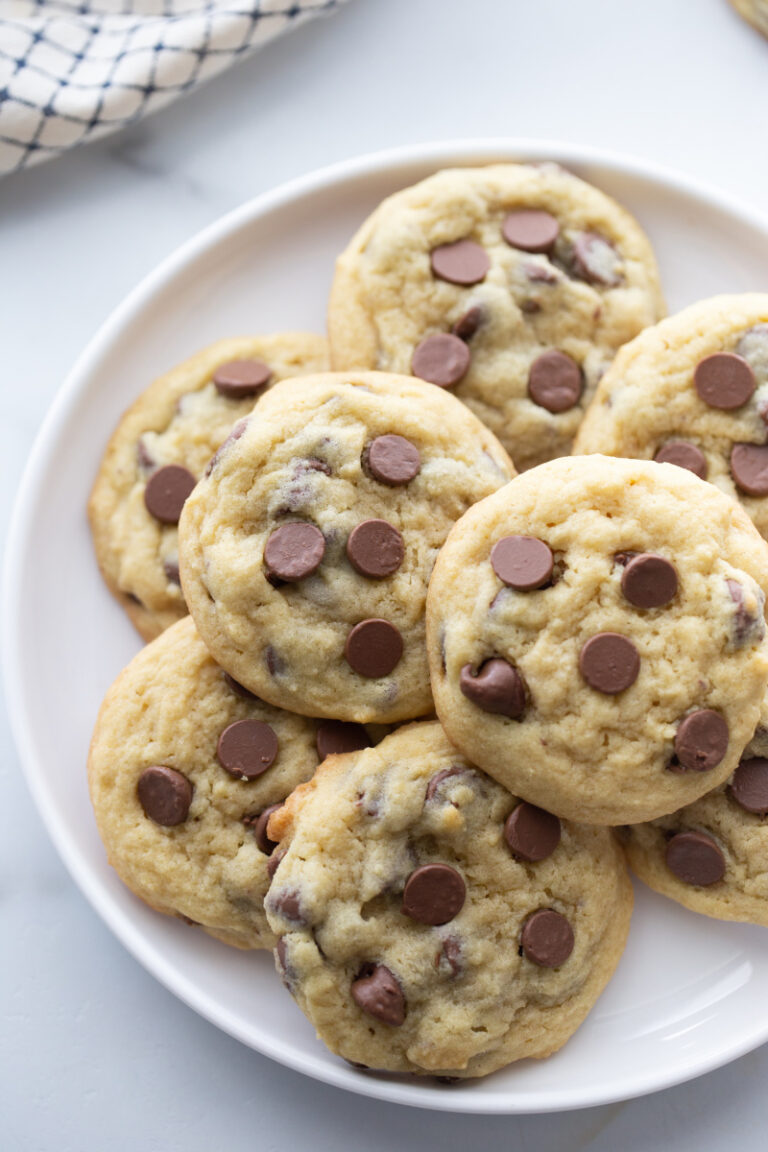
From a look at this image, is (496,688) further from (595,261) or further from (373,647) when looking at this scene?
(595,261)

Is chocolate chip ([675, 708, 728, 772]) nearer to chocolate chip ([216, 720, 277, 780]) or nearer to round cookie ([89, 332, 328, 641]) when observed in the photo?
chocolate chip ([216, 720, 277, 780])

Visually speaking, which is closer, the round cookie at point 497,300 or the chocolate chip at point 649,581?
the chocolate chip at point 649,581

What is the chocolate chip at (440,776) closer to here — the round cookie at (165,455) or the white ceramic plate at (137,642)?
the white ceramic plate at (137,642)

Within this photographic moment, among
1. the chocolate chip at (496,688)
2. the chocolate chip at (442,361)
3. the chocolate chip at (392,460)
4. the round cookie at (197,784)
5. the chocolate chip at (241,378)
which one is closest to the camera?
the chocolate chip at (496,688)

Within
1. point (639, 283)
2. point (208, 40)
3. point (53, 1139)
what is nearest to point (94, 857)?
point (53, 1139)

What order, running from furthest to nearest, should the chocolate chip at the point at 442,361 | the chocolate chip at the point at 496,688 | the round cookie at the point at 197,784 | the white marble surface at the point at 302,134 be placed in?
the white marble surface at the point at 302,134 < the chocolate chip at the point at 442,361 < the round cookie at the point at 197,784 < the chocolate chip at the point at 496,688

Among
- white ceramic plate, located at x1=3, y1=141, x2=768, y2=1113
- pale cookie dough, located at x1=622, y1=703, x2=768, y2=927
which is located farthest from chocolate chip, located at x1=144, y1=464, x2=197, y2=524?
pale cookie dough, located at x1=622, y1=703, x2=768, y2=927

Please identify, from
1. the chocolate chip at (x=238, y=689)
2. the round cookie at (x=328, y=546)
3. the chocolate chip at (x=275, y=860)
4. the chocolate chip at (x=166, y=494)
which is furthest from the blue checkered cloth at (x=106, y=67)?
the chocolate chip at (x=275, y=860)
